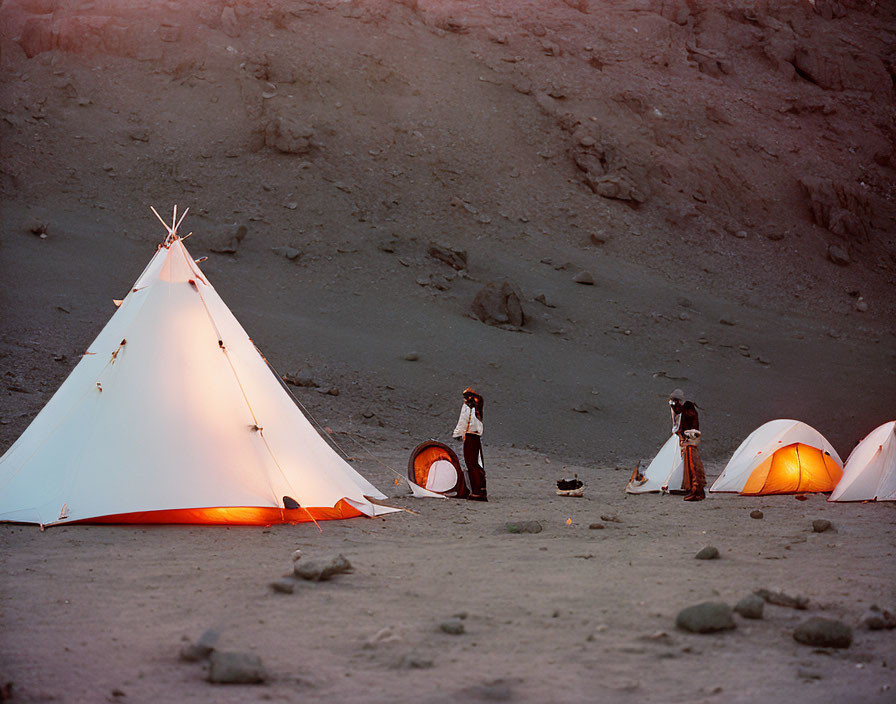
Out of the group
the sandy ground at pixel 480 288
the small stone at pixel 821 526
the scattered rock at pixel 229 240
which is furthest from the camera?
the scattered rock at pixel 229 240

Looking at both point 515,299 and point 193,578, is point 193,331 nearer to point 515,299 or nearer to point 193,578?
point 193,578

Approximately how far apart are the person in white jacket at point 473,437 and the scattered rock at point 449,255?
20179 millimetres

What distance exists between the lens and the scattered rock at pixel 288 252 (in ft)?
100

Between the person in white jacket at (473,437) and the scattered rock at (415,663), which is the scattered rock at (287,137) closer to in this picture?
the person in white jacket at (473,437)

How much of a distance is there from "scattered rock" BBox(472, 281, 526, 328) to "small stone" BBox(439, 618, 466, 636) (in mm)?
22746

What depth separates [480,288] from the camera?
100 ft

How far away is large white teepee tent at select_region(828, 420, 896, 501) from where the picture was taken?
38.6 feet

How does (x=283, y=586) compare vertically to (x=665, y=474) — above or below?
below

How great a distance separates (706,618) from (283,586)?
274 centimetres

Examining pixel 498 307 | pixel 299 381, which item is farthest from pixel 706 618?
pixel 498 307

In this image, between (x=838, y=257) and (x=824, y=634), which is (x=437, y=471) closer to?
(x=824, y=634)

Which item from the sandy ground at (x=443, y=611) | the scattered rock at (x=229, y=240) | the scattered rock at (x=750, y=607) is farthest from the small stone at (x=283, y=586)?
the scattered rock at (x=229, y=240)

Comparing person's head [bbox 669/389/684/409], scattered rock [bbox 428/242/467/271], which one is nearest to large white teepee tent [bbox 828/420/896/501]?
person's head [bbox 669/389/684/409]

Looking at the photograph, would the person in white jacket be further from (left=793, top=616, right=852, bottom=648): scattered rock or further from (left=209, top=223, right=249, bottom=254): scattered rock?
(left=209, top=223, right=249, bottom=254): scattered rock
